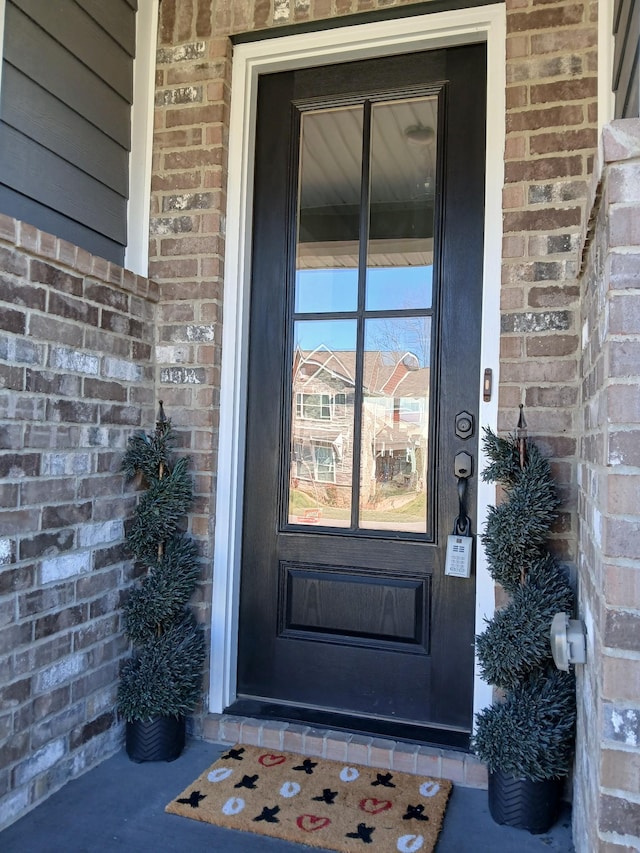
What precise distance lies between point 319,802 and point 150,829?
1.63 feet

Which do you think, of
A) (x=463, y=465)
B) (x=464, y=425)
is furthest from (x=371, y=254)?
(x=463, y=465)

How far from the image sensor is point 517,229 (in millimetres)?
2143

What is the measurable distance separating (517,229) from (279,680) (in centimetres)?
184

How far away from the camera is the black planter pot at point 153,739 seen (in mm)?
2170

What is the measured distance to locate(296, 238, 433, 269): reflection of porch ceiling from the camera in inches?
94.0

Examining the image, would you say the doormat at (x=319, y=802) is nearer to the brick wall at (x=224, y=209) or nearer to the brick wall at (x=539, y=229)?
the brick wall at (x=224, y=209)

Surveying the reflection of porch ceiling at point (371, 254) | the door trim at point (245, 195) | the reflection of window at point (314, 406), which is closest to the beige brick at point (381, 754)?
the door trim at point (245, 195)

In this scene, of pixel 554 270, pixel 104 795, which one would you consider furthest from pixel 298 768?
pixel 554 270

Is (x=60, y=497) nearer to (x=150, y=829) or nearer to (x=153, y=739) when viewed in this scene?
(x=153, y=739)

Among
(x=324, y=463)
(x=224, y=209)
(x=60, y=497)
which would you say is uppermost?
(x=224, y=209)

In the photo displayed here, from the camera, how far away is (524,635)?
→ 6.07 ft

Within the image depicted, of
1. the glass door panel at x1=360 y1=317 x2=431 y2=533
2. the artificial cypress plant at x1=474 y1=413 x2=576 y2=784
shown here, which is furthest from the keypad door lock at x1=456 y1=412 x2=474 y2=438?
the artificial cypress plant at x1=474 y1=413 x2=576 y2=784

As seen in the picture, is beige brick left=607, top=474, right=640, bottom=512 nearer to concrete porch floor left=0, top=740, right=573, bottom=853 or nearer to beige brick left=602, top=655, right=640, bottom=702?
beige brick left=602, top=655, right=640, bottom=702

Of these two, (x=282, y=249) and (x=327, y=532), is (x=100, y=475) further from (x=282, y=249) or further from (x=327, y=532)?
(x=282, y=249)
